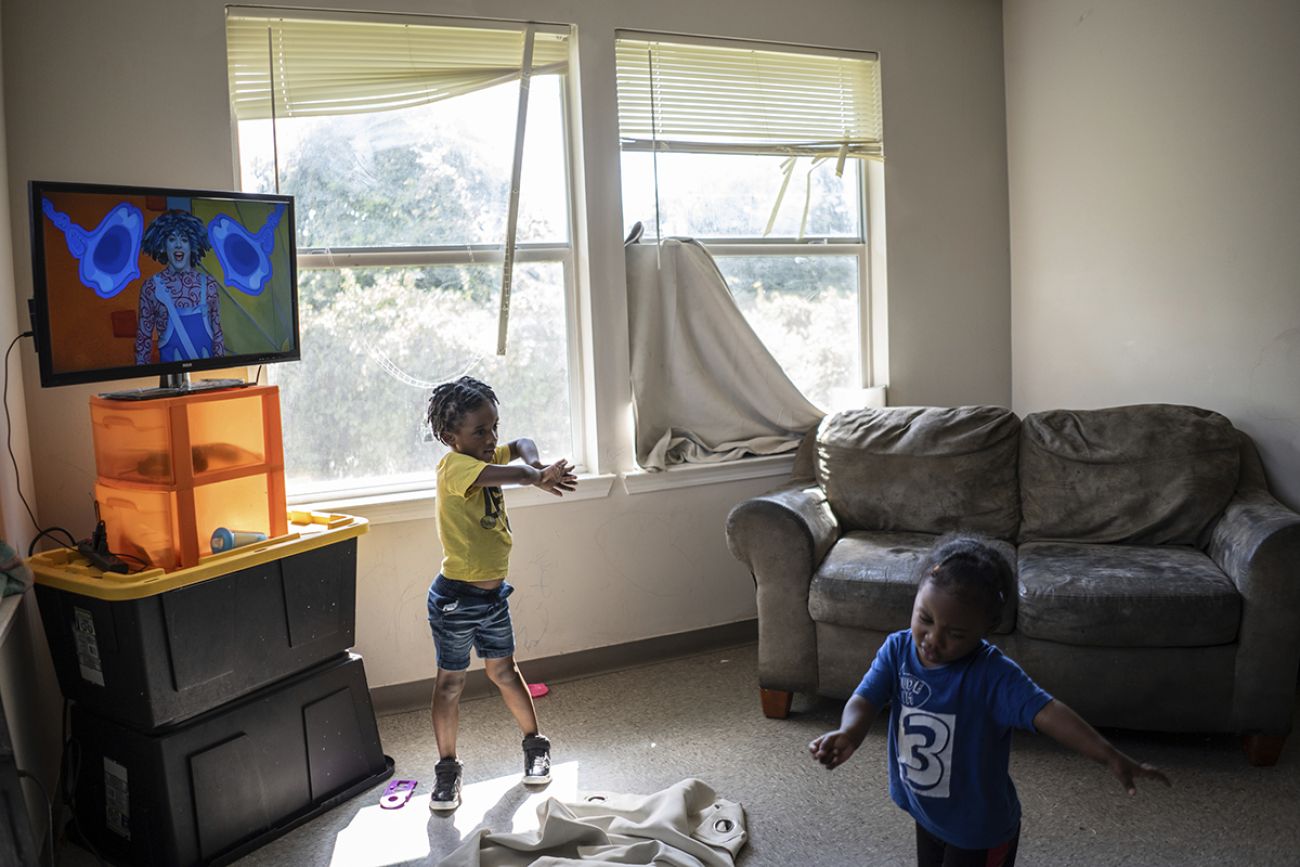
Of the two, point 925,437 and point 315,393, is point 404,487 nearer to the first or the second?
point 315,393

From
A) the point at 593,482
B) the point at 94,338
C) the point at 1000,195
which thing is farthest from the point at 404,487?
the point at 1000,195

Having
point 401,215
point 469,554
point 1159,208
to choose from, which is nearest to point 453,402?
point 469,554

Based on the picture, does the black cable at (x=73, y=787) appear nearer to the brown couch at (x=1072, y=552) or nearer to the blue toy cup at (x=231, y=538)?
the blue toy cup at (x=231, y=538)

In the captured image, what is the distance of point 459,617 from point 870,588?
3.89 feet

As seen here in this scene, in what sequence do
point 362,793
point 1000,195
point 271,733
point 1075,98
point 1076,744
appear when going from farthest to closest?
point 1000,195 → point 1075,98 → point 362,793 → point 271,733 → point 1076,744

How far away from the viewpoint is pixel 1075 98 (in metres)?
3.96

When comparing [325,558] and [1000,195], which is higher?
[1000,195]

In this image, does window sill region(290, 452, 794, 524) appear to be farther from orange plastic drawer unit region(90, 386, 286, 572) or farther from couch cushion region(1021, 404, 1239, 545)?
couch cushion region(1021, 404, 1239, 545)

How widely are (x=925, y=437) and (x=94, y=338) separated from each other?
254 centimetres

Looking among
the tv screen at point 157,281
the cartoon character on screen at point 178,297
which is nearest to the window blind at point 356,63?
the tv screen at point 157,281

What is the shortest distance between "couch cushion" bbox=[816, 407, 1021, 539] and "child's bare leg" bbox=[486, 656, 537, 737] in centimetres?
128

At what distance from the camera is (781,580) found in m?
3.20

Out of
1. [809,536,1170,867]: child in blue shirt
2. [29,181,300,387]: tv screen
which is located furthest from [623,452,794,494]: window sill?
[809,536,1170,867]: child in blue shirt

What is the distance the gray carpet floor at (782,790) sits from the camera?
97.1 inches
